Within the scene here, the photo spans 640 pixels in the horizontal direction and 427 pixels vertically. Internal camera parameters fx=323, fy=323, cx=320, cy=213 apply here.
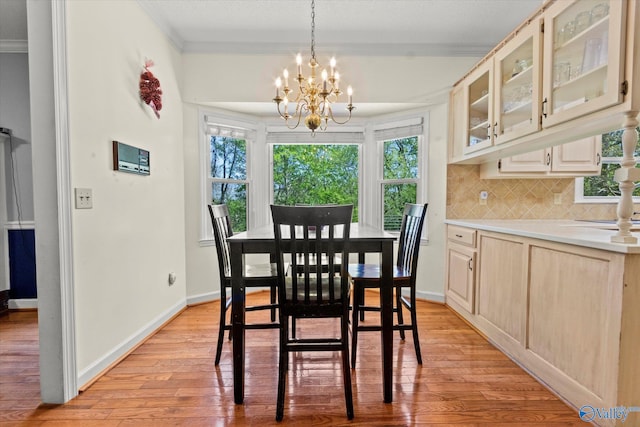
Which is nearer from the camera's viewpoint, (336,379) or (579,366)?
(579,366)

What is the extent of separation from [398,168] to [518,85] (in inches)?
59.0

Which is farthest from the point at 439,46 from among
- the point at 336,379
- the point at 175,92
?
the point at 336,379

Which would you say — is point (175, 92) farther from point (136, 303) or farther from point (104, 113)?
point (136, 303)

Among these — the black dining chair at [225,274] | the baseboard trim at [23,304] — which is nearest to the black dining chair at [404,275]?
the black dining chair at [225,274]

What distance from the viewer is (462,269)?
9.50 feet

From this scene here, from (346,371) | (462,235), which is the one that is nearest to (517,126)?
(462,235)

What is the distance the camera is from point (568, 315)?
1.70 metres

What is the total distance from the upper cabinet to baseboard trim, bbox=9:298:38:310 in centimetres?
439

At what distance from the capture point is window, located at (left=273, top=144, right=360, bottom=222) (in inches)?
154

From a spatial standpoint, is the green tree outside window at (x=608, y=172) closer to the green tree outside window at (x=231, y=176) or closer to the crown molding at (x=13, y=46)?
the green tree outside window at (x=231, y=176)

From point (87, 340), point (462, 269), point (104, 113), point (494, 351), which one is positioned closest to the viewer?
point (87, 340)

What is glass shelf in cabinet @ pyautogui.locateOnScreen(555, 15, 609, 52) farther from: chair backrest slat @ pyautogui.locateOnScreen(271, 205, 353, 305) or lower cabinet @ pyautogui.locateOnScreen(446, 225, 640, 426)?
chair backrest slat @ pyautogui.locateOnScreen(271, 205, 353, 305)

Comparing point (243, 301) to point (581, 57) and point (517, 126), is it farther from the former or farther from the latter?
point (581, 57)

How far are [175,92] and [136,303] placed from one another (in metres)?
1.96
